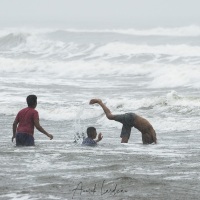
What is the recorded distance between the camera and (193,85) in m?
30.1

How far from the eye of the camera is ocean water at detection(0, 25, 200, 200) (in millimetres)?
7273

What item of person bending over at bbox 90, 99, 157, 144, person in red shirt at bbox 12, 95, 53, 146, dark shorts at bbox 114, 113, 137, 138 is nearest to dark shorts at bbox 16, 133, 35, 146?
person in red shirt at bbox 12, 95, 53, 146

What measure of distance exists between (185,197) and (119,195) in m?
0.69

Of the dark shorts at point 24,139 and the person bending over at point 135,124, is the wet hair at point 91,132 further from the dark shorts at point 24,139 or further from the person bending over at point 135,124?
the dark shorts at point 24,139

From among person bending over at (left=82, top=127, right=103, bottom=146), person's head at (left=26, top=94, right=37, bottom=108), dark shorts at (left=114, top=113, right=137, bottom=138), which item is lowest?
person bending over at (left=82, top=127, right=103, bottom=146)

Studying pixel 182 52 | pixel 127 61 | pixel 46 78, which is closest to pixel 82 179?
pixel 46 78

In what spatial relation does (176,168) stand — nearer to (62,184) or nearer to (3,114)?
(62,184)

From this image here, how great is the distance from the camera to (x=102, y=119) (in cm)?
1914

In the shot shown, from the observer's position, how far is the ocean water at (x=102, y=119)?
727 centimetres

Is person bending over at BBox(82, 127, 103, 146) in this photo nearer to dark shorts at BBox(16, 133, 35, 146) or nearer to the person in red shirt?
the person in red shirt

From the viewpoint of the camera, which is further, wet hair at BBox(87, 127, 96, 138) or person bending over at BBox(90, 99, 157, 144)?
person bending over at BBox(90, 99, 157, 144)

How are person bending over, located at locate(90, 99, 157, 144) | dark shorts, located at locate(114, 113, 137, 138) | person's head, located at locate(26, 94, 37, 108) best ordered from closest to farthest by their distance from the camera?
person's head, located at locate(26, 94, 37, 108), person bending over, located at locate(90, 99, 157, 144), dark shorts, located at locate(114, 113, 137, 138)

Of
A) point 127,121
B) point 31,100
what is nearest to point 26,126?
point 31,100

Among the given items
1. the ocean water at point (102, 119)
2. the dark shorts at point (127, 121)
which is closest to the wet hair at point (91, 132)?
the ocean water at point (102, 119)
